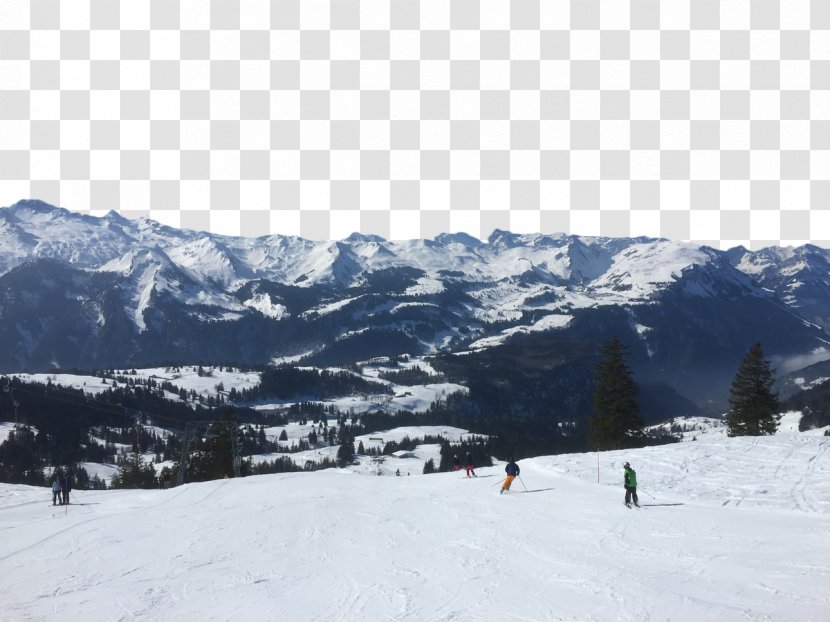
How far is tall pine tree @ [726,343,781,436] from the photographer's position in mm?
65938

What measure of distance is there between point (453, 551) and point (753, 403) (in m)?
57.8

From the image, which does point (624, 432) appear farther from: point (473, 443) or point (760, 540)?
point (473, 443)

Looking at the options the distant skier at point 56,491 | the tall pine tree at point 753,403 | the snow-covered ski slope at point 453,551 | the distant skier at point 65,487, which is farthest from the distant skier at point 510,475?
the tall pine tree at point 753,403

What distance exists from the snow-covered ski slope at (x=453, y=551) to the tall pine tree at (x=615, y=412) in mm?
23427

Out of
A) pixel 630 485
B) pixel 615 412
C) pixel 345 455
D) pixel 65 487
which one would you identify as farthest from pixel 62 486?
pixel 345 455

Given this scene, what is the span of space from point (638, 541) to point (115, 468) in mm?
201243

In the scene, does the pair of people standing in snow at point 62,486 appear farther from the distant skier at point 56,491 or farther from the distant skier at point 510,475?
the distant skier at point 510,475

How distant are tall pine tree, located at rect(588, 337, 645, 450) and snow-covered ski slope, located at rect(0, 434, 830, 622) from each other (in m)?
23.4

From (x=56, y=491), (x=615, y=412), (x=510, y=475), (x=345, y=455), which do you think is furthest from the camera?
(x=345, y=455)

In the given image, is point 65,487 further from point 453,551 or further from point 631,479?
point 631,479

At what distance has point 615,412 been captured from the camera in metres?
64.6

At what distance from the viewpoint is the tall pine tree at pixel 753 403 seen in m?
65.9

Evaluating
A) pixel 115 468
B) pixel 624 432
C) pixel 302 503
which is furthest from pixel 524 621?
pixel 115 468

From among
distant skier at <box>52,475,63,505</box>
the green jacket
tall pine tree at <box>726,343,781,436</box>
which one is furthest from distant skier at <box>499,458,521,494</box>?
tall pine tree at <box>726,343,781,436</box>
